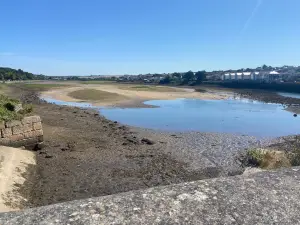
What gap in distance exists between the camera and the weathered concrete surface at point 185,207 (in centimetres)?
234

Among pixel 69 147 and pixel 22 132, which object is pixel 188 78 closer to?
pixel 69 147

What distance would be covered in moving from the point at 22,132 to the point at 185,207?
1331 cm

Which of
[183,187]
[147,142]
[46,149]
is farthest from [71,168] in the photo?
[183,187]

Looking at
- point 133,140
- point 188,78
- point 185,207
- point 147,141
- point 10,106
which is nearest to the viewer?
point 185,207

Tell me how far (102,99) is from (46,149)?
34306 millimetres

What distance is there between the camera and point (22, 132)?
14.5 metres

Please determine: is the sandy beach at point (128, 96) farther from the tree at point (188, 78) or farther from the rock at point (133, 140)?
the tree at point (188, 78)

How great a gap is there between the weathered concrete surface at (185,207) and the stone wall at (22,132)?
12.4 metres

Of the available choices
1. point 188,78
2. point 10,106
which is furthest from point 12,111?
point 188,78

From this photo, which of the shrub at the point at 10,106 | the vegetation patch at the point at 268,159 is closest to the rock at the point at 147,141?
the vegetation patch at the point at 268,159

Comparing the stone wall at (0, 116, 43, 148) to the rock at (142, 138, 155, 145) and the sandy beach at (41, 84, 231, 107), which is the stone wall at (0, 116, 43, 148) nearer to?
the rock at (142, 138, 155, 145)

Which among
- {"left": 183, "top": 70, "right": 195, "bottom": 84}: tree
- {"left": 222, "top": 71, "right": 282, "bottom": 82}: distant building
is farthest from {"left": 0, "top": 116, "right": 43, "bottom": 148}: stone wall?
{"left": 222, "top": 71, "right": 282, "bottom": 82}: distant building

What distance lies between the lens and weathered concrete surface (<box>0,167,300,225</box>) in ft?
7.68

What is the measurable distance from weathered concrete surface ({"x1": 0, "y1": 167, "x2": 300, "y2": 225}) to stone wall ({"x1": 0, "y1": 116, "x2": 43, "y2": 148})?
40.8ft
